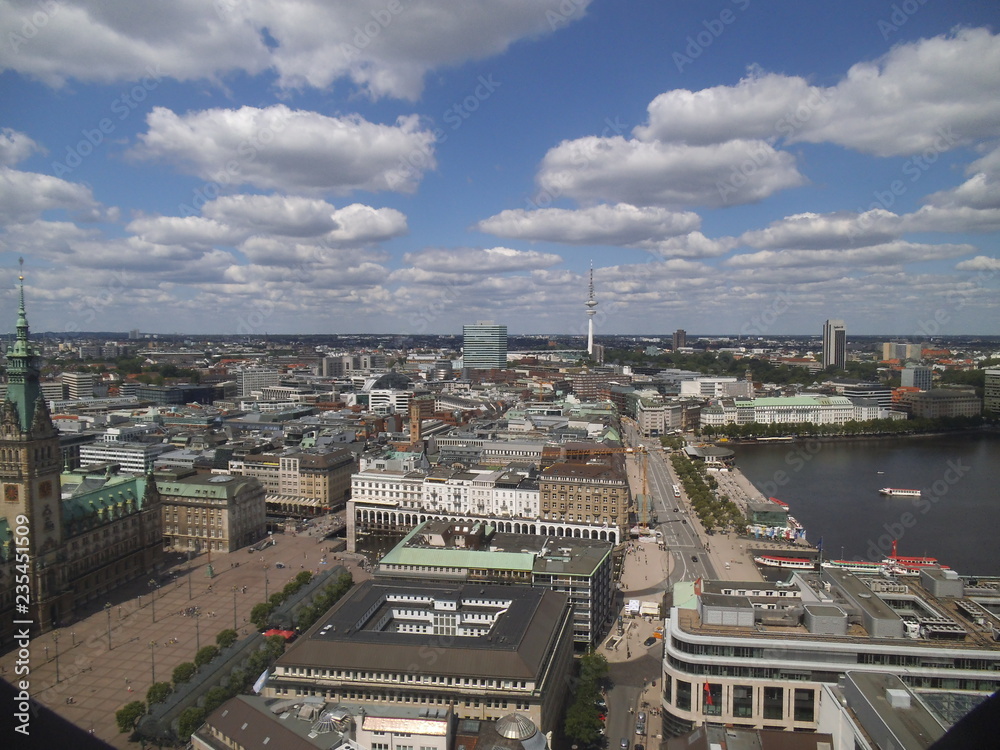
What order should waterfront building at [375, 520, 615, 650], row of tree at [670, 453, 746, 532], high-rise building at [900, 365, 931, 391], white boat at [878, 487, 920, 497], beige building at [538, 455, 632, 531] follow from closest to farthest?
waterfront building at [375, 520, 615, 650] → beige building at [538, 455, 632, 531] → row of tree at [670, 453, 746, 532] → white boat at [878, 487, 920, 497] → high-rise building at [900, 365, 931, 391]

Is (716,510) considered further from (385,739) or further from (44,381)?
(44,381)

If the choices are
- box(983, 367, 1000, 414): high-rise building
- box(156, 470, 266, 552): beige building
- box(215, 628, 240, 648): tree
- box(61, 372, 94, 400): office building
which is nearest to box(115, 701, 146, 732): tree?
box(215, 628, 240, 648): tree

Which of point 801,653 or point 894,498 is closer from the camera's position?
point 801,653

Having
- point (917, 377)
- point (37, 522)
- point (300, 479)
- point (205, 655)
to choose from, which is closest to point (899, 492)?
point (300, 479)

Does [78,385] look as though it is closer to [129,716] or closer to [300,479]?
[300,479]

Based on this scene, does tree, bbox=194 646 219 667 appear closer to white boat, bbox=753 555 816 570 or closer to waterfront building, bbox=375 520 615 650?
waterfront building, bbox=375 520 615 650

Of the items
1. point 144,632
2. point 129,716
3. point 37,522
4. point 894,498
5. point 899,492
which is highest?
point 37,522
